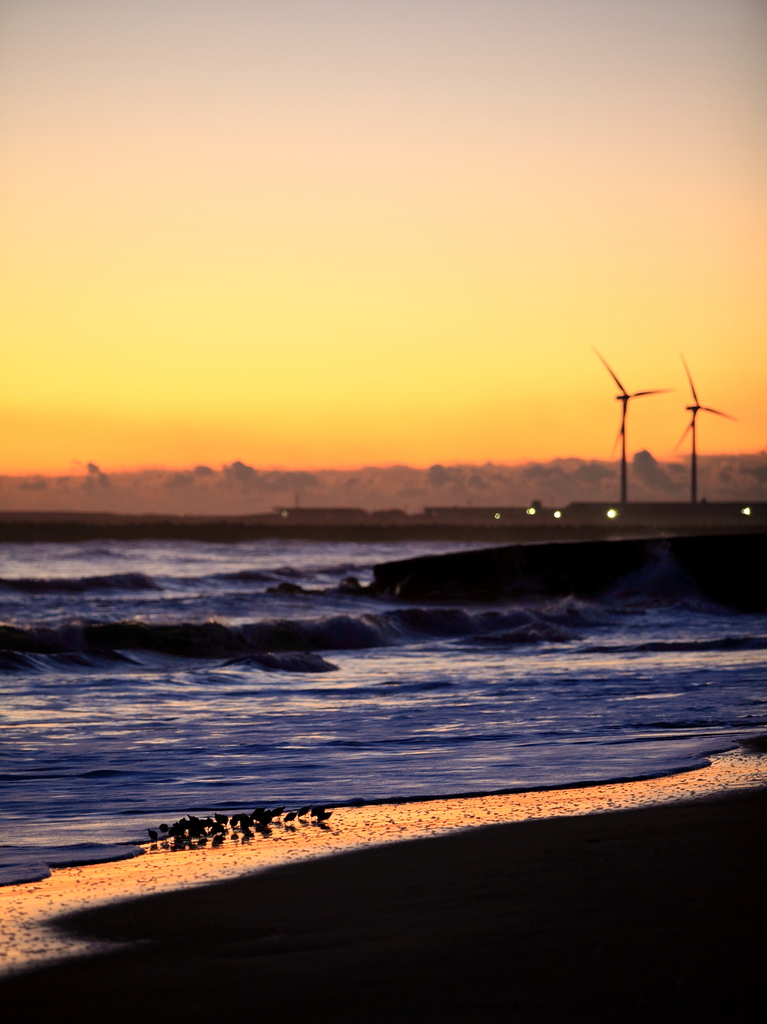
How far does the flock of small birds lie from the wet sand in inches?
15.9

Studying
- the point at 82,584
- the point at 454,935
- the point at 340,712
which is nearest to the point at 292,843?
the point at 454,935

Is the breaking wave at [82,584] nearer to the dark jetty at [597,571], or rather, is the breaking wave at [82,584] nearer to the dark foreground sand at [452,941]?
the dark jetty at [597,571]

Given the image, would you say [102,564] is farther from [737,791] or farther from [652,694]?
[737,791]

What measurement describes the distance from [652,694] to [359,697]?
11.6 ft

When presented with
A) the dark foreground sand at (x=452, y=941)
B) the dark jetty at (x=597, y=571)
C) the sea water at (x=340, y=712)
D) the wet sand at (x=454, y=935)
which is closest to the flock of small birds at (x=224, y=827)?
the sea water at (x=340, y=712)

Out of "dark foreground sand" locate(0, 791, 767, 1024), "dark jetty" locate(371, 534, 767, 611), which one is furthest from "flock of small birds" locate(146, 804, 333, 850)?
"dark jetty" locate(371, 534, 767, 611)

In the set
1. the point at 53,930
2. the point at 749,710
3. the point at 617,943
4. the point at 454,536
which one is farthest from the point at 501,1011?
the point at 454,536

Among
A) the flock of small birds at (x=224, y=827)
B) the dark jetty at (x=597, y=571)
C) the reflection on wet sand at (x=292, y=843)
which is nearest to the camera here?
the reflection on wet sand at (x=292, y=843)

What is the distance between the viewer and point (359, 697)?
13281 millimetres

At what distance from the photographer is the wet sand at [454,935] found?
10.8 feet

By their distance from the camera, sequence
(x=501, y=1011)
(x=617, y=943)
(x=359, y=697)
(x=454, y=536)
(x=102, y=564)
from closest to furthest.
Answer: (x=501, y=1011) < (x=617, y=943) < (x=359, y=697) < (x=102, y=564) < (x=454, y=536)

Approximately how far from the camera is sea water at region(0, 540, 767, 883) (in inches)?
298

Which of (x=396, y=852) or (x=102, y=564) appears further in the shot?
(x=102, y=564)

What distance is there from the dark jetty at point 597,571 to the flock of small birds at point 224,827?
25.1 meters
